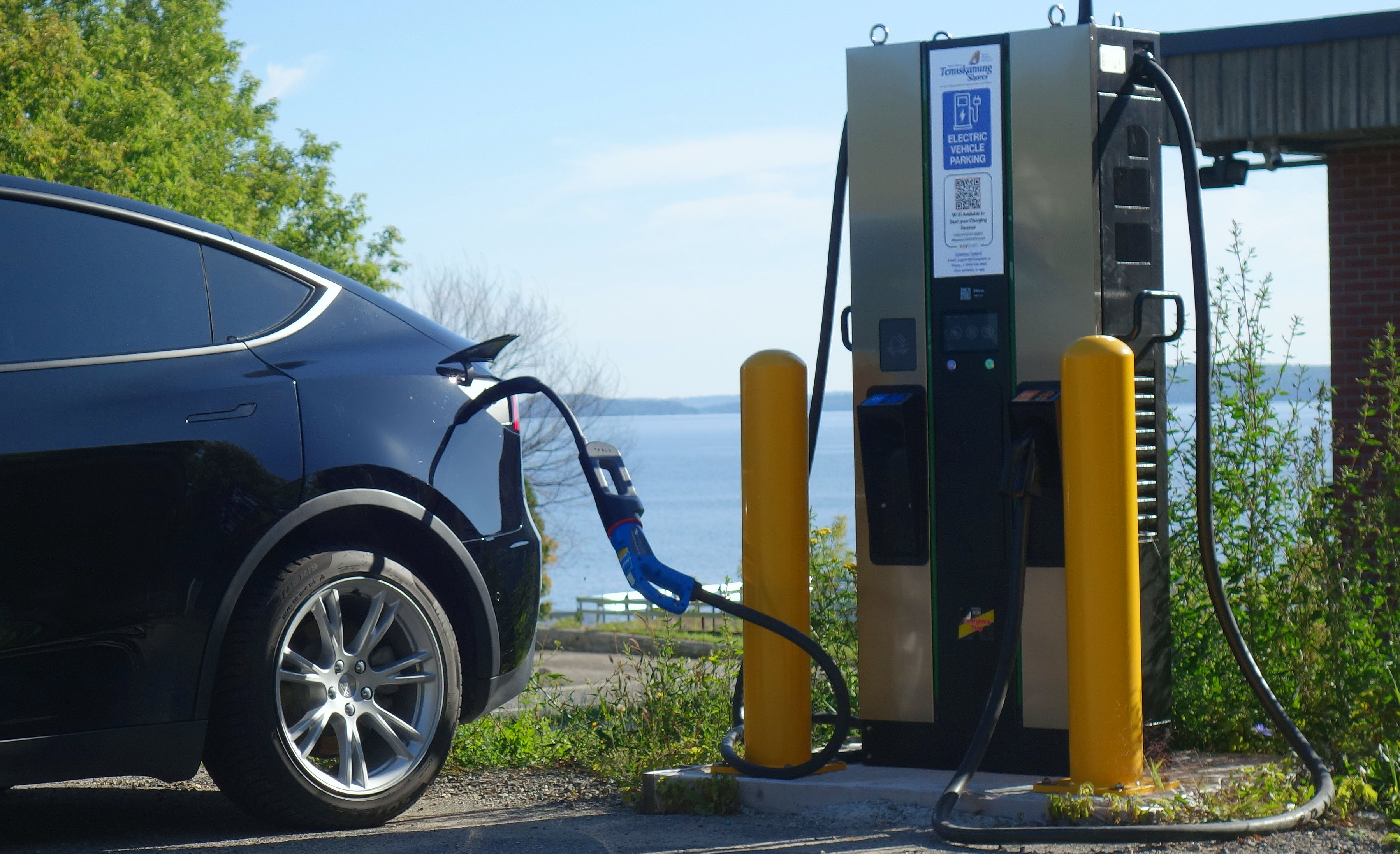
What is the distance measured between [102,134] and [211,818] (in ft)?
63.9

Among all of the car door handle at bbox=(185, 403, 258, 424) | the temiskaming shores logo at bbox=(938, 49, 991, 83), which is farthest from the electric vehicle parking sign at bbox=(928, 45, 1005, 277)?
the car door handle at bbox=(185, 403, 258, 424)

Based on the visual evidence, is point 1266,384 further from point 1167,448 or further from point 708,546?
point 708,546

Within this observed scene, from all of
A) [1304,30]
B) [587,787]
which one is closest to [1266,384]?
[587,787]

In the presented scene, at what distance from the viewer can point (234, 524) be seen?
12.7 feet

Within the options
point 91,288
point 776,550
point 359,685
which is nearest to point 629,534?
point 776,550

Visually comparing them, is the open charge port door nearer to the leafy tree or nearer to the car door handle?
the car door handle

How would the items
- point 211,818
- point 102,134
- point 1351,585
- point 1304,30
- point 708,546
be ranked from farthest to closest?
point 708,546 < point 102,134 < point 1304,30 < point 1351,585 < point 211,818

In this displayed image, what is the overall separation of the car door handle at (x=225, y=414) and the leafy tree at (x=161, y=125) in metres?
11.4

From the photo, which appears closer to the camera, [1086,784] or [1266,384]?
[1086,784]

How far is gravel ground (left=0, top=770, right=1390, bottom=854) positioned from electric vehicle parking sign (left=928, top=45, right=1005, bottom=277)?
1713 millimetres

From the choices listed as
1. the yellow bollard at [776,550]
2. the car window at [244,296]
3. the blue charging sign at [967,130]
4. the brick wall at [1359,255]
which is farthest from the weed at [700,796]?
the brick wall at [1359,255]

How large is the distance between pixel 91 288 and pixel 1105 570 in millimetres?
2940

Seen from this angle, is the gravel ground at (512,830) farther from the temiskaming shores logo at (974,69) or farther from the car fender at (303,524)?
the temiskaming shores logo at (974,69)

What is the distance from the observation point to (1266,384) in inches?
214
